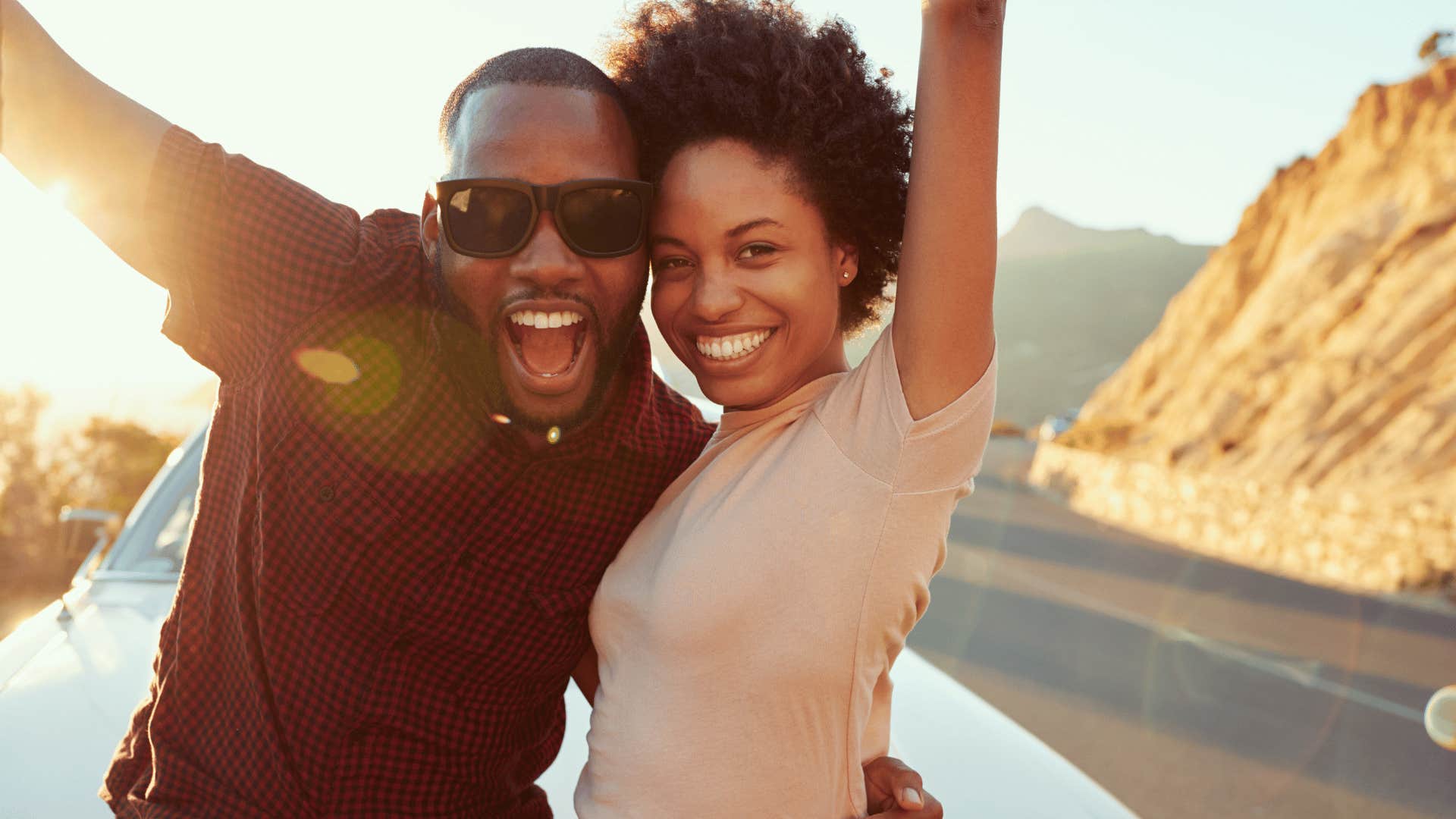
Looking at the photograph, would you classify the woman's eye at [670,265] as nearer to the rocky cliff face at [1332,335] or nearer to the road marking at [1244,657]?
the road marking at [1244,657]

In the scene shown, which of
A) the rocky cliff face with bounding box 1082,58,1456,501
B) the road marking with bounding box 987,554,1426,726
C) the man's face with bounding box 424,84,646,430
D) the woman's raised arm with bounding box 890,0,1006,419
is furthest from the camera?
the rocky cliff face with bounding box 1082,58,1456,501

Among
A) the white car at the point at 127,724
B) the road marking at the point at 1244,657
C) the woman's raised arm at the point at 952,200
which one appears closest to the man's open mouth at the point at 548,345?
the woman's raised arm at the point at 952,200

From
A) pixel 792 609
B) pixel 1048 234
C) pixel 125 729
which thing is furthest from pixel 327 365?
pixel 1048 234

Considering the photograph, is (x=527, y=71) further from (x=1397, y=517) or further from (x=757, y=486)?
(x=1397, y=517)

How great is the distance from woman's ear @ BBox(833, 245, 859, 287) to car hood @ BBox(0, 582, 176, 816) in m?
1.59

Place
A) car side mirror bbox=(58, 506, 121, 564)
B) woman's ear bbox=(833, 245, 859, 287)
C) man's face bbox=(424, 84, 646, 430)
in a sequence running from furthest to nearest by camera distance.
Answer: car side mirror bbox=(58, 506, 121, 564)
woman's ear bbox=(833, 245, 859, 287)
man's face bbox=(424, 84, 646, 430)

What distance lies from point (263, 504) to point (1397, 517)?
37.0 ft

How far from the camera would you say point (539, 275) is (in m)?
1.51

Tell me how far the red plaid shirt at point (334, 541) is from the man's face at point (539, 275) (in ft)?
0.18

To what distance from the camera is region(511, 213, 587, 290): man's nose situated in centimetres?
150

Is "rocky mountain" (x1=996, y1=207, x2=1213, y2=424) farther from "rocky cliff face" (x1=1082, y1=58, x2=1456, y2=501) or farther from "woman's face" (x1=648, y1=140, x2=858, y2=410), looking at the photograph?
"woman's face" (x1=648, y1=140, x2=858, y2=410)

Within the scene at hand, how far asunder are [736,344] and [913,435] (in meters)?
0.35

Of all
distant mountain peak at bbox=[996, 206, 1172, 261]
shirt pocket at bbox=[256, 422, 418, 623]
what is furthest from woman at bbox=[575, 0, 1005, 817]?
distant mountain peak at bbox=[996, 206, 1172, 261]

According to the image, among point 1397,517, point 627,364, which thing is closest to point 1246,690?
point 1397,517
